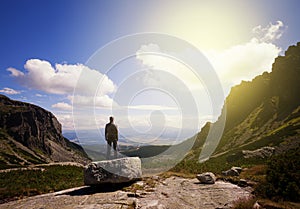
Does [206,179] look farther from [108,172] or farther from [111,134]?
[111,134]

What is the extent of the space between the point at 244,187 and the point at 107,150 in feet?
42.7

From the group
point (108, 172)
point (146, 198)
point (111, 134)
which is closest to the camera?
point (146, 198)

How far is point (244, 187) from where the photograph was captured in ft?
65.1

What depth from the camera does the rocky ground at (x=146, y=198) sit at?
1483cm

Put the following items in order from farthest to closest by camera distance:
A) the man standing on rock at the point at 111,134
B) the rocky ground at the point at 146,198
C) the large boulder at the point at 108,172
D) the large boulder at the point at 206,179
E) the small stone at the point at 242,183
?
the large boulder at the point at 206,179, the man standing on rock at the point at 111,134, the small stone at the point at 242,183, the large boulder at the point at 108,172, the rocky ground at the point at 146,198

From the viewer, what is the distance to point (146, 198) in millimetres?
16016

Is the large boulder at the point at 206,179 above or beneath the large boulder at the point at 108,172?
beneath

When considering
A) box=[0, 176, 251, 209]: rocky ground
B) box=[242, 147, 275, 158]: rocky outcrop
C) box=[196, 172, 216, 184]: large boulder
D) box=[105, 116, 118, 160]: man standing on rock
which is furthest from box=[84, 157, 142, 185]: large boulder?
box=[242, 147, 275, 158]: rocky outcrop

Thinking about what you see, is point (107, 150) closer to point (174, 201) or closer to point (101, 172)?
point (101, 172)

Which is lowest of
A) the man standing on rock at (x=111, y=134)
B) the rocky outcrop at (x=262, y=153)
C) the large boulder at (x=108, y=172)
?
the rocky outcrop at (x=262, y=153)

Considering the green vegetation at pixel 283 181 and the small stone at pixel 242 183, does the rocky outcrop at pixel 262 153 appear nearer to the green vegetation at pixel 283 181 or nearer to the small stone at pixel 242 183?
the small stone at pixel 242 183

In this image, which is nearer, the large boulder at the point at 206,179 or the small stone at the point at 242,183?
the small stone at the point at 242,183

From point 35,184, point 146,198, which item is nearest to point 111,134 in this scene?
point 146,198

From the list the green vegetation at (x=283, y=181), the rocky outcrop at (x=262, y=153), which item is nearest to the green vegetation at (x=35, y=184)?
the green vegetation at (x=283, y=181)
